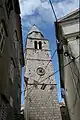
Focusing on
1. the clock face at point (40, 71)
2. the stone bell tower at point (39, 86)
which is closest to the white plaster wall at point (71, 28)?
the stone bell tower at point (39, 86)

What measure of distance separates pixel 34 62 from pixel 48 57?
8.70 feet

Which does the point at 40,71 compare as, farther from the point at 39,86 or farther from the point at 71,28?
the point at 71,28

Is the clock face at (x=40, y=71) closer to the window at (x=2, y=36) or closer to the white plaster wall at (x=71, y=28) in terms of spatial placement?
the white plaster wall at (x=71, y=28)

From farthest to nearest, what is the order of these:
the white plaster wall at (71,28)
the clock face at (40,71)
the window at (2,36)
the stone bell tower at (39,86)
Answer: the clock face at (40,71) < the stone bell tower at (39,86) < the white plaster wall at (71,28) < the window at (2,36)

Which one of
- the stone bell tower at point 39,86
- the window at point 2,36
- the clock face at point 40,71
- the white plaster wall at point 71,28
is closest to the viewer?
the window at point 2,36

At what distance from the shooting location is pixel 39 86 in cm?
2300

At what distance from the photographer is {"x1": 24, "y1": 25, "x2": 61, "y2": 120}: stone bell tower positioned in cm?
2086

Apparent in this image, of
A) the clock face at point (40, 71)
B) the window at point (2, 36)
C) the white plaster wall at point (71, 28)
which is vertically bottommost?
the window at point (2, 36)

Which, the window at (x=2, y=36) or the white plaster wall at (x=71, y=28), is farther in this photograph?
the white plaster wall at (x=71, y=28)

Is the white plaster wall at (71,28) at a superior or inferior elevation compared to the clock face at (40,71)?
inferior

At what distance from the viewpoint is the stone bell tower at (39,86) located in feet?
68.4

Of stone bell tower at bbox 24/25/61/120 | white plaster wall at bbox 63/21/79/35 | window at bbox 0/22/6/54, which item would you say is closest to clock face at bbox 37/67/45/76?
stone bell tower at bbox 24/25/61/120

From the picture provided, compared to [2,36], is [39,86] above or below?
above

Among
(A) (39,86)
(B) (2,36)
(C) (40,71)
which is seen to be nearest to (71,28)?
(B) (2,36)
